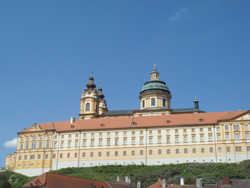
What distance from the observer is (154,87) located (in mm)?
98062

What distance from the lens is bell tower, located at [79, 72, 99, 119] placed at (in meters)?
99.0

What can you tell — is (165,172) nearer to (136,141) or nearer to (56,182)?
(136,141)

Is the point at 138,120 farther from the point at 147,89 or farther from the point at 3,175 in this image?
the point at 3,175

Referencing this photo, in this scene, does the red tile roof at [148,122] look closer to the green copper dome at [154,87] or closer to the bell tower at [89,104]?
the bell tower at [89,104]

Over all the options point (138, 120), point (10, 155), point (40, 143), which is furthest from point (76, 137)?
point (10, 155)

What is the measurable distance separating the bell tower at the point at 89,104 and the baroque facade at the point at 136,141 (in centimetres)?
957

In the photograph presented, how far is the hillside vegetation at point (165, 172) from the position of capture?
6206 cm

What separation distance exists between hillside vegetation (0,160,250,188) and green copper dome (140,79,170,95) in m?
29.0

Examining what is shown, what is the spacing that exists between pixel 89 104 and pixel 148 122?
2479 cm

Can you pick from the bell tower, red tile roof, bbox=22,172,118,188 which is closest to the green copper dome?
the bell tower

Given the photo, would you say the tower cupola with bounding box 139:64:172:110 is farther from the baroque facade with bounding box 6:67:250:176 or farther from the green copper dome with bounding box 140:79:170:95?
the baroque facade with bounding box 6:67:250:176

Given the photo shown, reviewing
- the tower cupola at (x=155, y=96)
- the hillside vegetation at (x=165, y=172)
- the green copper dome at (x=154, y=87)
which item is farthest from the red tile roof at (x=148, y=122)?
the green copper dome at (x=154, y=87)

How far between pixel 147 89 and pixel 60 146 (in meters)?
29.9

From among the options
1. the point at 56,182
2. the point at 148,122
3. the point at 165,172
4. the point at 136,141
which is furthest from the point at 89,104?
the point at 56,182
